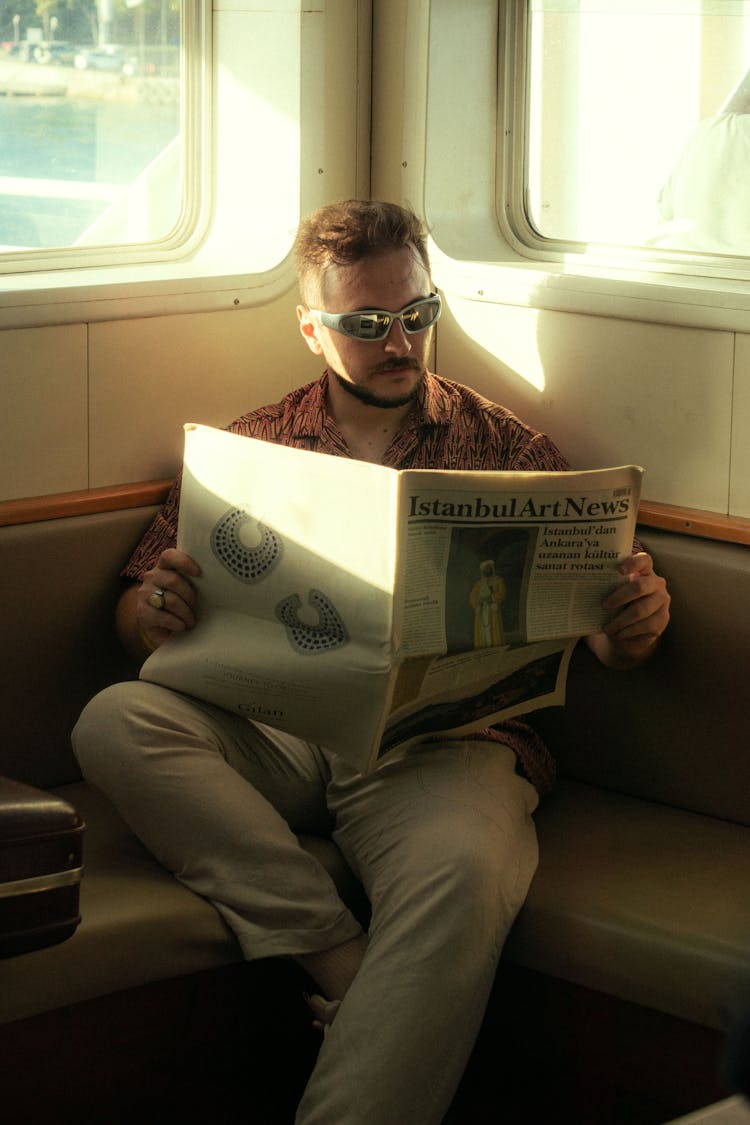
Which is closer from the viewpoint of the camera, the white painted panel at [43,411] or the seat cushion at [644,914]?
the seat cushion at [644,914]

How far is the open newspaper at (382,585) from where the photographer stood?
1896 millimetres

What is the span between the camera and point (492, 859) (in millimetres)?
1972

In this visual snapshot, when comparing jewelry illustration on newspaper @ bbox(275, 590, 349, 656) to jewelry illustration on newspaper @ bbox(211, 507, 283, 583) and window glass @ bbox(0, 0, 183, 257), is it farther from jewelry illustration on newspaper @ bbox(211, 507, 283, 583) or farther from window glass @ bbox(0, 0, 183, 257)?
window glass @ bbox(0, 0, 183, 257)

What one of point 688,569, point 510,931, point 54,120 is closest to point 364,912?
point 510,931

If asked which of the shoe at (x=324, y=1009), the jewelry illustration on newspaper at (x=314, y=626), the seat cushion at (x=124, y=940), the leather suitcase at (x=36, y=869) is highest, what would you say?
the jewelry illustration on newspaper at (x=314, y=626)

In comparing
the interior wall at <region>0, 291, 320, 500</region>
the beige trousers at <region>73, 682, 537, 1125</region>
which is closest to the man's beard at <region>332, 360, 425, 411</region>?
the interior wall at <region>0, 291, 320, 500</region>

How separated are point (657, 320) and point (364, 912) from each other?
1.12 m

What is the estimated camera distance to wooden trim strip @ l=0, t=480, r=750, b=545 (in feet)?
7.62

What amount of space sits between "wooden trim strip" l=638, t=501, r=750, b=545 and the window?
121 cm

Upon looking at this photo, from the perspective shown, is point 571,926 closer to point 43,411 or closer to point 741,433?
point 741,433

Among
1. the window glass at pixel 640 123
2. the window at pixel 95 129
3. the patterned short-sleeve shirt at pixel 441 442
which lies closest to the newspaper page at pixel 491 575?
the patterned short-sleeve shirt at pixel 441 442

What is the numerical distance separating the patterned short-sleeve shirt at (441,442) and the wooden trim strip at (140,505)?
0.08m

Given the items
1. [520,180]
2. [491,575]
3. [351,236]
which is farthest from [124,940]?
[520,180]

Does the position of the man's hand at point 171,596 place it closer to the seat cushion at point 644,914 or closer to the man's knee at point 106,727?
the man's knee at point 106,727
